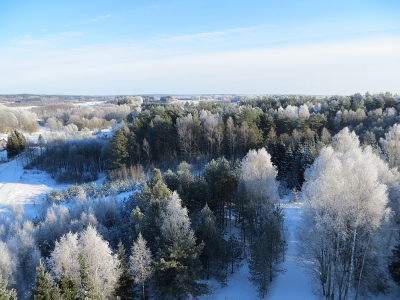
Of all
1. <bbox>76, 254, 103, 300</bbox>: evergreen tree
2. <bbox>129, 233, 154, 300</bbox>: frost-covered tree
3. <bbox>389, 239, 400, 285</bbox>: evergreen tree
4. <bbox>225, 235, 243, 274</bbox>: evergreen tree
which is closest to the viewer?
<bbox>76, 254, 103, 300</bbox>: evergreen tree

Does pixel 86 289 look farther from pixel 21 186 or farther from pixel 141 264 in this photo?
pixel 21 186

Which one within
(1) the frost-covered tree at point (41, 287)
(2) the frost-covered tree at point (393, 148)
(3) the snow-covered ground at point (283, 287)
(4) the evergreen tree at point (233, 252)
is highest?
(2) the frost-covered tree at point (393, 148)

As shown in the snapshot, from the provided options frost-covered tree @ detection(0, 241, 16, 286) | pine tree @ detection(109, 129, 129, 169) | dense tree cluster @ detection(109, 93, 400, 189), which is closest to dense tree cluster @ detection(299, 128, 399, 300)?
frost-covered tree @ detection(0, 241, 16, 286)

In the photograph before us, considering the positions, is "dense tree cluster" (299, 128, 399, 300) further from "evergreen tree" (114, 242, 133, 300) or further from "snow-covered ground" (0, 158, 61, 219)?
"snow-covered ground" (0, 158, 61, 219)

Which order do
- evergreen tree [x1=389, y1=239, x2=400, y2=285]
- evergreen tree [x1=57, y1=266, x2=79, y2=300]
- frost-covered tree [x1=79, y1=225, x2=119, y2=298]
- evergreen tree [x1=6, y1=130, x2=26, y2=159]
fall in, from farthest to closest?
evergreen tree [x1=6, y1=130, x2=26, y2=159] → frost-covered tree [x1=79, y1=225, x2=119, y2=298] → evergreen tree [x1=389, y1=239, x2=400, y2=285] → evergreen tree [x1=57, y1=266, x2=79, y2=300]

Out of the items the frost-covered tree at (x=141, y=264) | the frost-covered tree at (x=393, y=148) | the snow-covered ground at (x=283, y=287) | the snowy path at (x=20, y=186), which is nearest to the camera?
the frost-covered tree at (x=141, y=264)

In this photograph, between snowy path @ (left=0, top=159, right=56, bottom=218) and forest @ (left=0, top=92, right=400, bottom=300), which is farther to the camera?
snowy path @ (left=0, top=159, right=56, bottom=218)

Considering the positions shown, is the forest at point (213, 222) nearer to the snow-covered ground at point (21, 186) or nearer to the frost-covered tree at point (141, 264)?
the frost-covered tree at point (141, 264)

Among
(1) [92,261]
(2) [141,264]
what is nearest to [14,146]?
(1) [92,261]

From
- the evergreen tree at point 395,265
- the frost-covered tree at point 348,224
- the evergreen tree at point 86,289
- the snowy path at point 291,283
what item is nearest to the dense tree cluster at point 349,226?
the frost-covered tree at point 348,224
